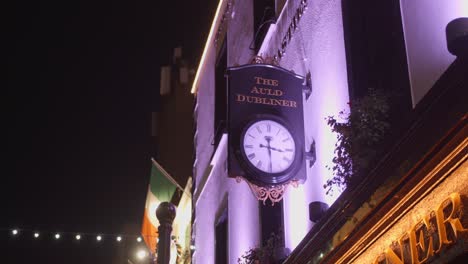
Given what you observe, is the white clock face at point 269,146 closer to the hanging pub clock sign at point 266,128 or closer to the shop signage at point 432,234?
the hanging pub clock sign at point 266,128

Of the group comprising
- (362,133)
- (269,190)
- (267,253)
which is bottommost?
(362,133)

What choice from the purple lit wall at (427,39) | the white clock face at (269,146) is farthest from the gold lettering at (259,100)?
the purple lit wall at (427,39)

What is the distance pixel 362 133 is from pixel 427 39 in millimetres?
1324

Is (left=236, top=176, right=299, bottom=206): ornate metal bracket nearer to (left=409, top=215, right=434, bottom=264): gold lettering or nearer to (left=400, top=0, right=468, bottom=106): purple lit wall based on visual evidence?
(left=400, top=0, right=468, bottom=106): purple lit wall

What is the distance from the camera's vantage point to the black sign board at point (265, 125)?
10.3m

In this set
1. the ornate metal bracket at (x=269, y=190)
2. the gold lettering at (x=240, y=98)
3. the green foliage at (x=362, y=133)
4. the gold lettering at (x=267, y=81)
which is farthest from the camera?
the gold lettering at (x=267, y=81)

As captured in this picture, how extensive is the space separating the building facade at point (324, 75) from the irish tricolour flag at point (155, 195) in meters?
4.88

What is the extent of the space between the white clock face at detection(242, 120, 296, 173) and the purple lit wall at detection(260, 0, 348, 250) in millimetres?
503

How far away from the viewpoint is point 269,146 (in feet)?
33.7

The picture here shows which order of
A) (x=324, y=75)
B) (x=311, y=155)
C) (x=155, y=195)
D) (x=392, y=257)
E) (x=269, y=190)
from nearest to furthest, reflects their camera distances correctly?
(x=392, y=257)
(x=269, y=190)
(x=311, y=155)
(x=324, y=75)
(x=155, y=195)

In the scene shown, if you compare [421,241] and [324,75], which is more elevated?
[324,75]

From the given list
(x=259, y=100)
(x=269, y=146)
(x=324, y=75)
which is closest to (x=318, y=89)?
(x=324, y=75)

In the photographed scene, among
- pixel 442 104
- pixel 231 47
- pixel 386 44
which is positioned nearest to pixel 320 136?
pixel 386 44

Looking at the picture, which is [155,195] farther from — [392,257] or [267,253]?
[392,257]
